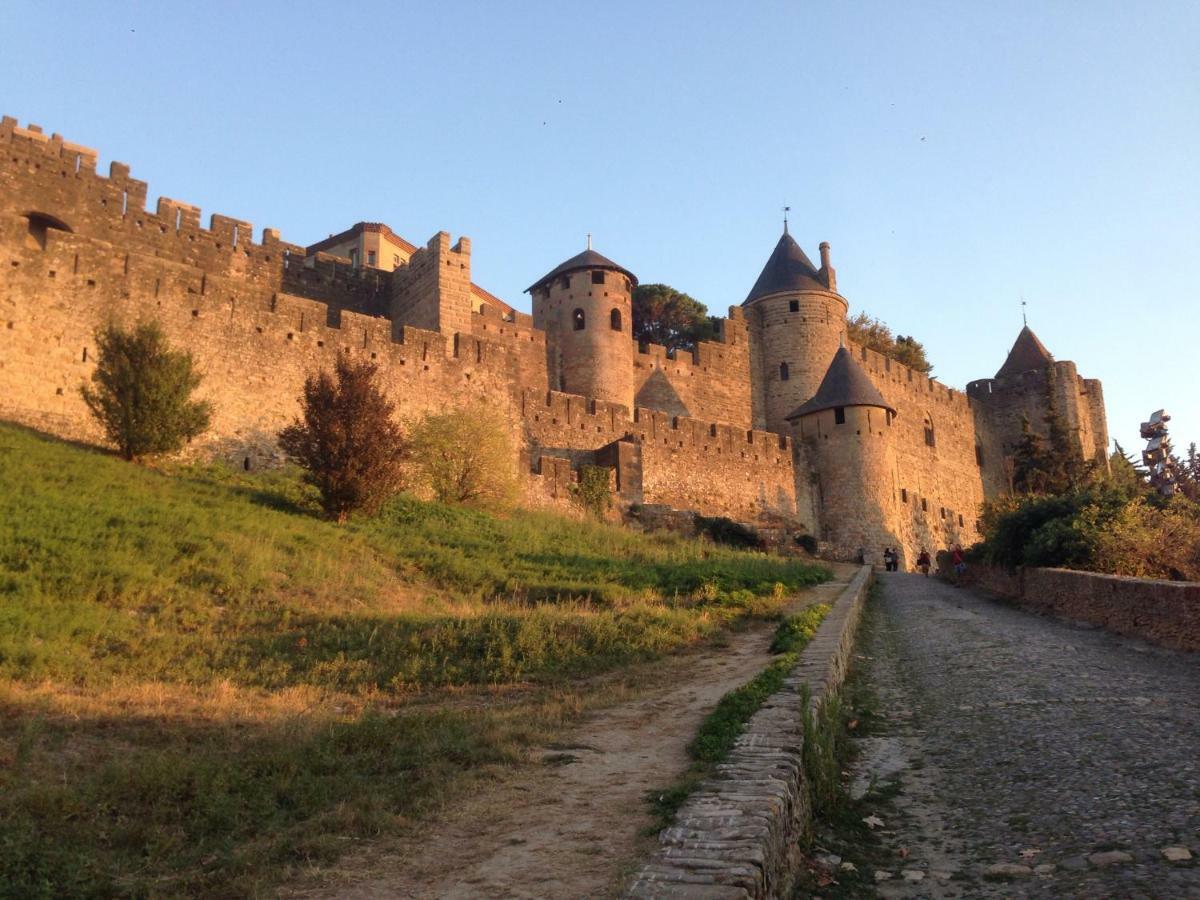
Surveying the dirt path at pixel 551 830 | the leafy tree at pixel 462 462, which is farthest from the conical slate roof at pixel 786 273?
the dirt path at pixel 551 830

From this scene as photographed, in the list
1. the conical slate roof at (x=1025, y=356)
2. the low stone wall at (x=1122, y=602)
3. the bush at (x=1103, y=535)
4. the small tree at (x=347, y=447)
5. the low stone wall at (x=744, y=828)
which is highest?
the conical slate roof at (x=1025, y=356)

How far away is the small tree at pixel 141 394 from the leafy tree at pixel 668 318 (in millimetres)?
31497

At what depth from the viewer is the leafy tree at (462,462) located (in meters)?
21.4

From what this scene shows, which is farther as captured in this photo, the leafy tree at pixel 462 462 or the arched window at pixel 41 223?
the arched window at pixel 41 223

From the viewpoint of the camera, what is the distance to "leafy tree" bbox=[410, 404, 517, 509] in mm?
21391

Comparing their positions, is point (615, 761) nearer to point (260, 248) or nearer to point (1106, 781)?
point (1106, 781)

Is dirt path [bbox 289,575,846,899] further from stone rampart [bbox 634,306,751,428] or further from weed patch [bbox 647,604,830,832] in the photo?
stone rampart [bbox 634,306,751,428]

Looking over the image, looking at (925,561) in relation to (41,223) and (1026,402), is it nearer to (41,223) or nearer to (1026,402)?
(1026,402)

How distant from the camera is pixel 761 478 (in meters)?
32.2

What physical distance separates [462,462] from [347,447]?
564 cm

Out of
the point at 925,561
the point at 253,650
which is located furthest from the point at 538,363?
the point at 253,650

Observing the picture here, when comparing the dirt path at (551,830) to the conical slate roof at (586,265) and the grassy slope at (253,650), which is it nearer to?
the grassy slope at (253,650)

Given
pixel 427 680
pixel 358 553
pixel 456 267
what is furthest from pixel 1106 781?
pixel 456 267

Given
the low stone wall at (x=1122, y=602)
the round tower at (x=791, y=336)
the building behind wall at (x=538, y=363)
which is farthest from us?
the round tower at (x=791, y=336)
